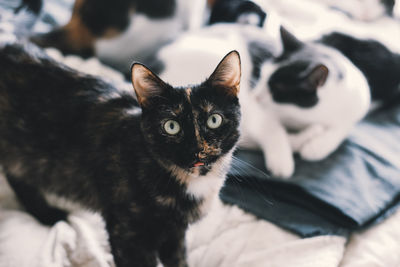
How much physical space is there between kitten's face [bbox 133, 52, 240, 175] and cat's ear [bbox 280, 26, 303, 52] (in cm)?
64

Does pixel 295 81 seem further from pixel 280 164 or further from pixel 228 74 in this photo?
pixel 228 74

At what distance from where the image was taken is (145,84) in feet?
2.34

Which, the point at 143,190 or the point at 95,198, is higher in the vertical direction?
the point at 143,190

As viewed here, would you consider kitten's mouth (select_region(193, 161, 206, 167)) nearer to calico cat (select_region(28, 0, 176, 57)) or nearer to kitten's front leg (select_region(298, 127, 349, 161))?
kitten's front leg (select_region(298, 127, 349, 161))

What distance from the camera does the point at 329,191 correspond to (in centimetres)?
105

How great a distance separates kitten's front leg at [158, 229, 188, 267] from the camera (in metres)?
0.91

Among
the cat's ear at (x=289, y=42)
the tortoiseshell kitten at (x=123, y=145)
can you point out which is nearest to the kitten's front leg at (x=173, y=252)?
the tortoiseshell kitten at (x=123, y=145)

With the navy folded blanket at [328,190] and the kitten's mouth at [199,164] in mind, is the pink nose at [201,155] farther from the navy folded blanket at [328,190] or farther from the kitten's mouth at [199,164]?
the navy folded blanket at [328,190]

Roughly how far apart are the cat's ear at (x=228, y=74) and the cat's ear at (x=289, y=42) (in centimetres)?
64

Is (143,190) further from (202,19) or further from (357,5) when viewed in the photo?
(357,5)

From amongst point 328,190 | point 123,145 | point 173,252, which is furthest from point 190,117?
point 328,190

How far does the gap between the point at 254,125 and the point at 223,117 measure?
530mm

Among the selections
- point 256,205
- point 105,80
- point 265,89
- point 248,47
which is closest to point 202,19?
point 248,47

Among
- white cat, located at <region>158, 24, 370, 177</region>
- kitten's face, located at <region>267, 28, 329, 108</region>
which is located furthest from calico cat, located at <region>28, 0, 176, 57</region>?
kitten's face, located at <region>267, 28, 329, 108</region>
